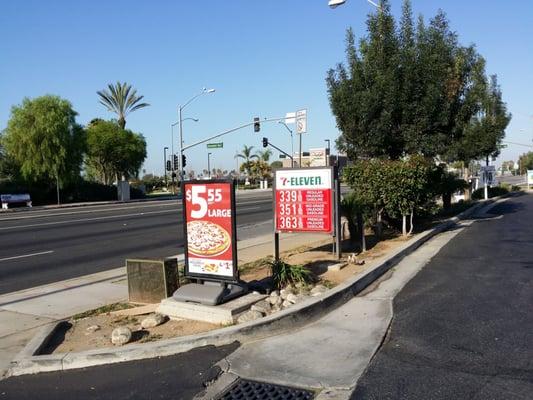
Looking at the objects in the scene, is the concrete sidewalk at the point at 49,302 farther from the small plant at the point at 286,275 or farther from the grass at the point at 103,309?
the small plant at the point at 286,275

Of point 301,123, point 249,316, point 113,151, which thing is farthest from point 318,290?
point 113,151

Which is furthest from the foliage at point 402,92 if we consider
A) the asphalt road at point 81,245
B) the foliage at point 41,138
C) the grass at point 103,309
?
the foliage at point 41,138

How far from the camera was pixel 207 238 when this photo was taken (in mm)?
7465

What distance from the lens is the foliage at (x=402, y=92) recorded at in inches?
635

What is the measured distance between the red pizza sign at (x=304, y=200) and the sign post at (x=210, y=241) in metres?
3.11

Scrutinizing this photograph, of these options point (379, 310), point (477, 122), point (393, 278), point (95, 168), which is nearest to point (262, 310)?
point (379, 310)

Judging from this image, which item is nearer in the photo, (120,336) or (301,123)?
(120,336)

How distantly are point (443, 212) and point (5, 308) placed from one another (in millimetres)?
18247

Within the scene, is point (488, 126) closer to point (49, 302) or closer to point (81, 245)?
point (81, 245)

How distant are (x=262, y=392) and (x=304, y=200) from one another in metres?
5.94

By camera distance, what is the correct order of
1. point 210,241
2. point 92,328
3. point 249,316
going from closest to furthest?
1. point 249,316
2. point 92,328
3. point 210,241

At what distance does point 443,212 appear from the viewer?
22609 mm

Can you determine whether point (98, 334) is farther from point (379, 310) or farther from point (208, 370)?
point (379, 310)

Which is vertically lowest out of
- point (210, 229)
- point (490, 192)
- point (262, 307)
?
point (262, 307)
